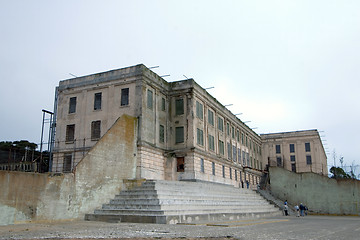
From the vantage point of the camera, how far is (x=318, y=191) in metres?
35.8

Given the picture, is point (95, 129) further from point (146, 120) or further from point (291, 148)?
point (291, 148)

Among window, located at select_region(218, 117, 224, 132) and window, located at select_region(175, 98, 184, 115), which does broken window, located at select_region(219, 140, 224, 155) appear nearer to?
window, located at select_region(218, 117, 224, 132)

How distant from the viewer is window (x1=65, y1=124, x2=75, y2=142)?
30.9 metres

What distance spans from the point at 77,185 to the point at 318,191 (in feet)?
89.2

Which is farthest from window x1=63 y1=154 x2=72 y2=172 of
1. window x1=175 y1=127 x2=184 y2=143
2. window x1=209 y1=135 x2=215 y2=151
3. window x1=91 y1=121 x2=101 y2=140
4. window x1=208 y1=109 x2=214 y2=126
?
window x1=208 y1=109 x2=214 y2=126

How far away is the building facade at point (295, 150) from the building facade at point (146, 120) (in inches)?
1054

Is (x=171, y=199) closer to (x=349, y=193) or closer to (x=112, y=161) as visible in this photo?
(x=112, y=161)

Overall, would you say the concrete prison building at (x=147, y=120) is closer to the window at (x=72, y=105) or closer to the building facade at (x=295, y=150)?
the window at (x=72, y=105)

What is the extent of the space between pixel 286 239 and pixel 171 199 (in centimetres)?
1026

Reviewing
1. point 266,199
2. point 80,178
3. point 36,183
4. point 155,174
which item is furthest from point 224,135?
point 36,183

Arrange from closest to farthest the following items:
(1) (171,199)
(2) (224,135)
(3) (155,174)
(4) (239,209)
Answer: (1) (171,199), (4) (239,209), (3) (155,174), (2) (224,135)

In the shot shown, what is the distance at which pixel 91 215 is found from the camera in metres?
18.3

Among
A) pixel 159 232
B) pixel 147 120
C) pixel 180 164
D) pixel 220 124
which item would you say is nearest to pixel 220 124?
pixel 220 124

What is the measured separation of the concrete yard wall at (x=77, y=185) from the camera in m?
15.0
